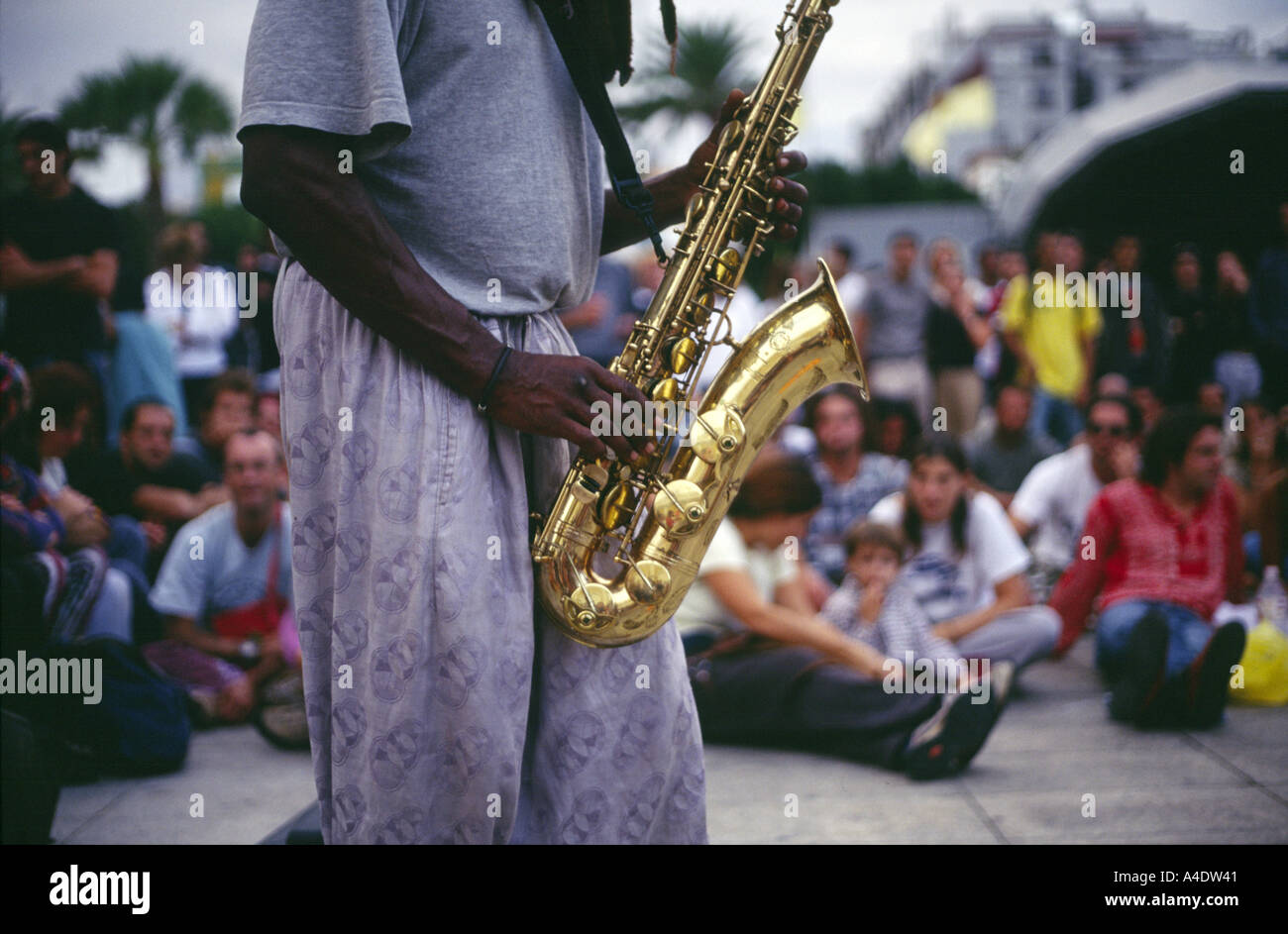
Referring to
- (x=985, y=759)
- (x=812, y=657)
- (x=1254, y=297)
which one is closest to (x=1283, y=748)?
(x=985, y=759)

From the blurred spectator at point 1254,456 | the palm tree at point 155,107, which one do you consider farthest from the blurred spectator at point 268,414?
the palm tree at point 155,107

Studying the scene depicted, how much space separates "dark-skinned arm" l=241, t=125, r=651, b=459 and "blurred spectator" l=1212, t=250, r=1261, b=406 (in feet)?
24.0

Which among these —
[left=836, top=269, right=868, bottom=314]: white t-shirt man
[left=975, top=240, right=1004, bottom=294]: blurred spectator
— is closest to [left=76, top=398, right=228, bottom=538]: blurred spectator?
[left=836, top=269, right=868, bottom=314]: white t-shirt man

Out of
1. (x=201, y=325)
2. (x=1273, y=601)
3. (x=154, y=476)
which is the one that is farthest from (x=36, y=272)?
(x=1273, y=601)

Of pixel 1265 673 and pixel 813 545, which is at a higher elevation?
pixel 813 545

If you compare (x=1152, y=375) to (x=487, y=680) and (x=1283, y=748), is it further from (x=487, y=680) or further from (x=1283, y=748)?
(x=487, y=680)

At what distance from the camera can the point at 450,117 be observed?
A: 6.11 ft

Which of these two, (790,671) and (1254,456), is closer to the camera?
(790,671)

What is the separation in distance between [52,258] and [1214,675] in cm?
562

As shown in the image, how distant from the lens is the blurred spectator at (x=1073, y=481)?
6508 millimetres

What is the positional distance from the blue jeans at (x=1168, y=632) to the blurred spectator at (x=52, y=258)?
16.6ft

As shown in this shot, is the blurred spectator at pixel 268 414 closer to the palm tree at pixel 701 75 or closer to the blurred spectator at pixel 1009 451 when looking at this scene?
the blurred spectator at pixel 1009 451

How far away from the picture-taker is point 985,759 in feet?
14.5

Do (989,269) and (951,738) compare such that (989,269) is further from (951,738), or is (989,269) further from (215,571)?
(215,571)
